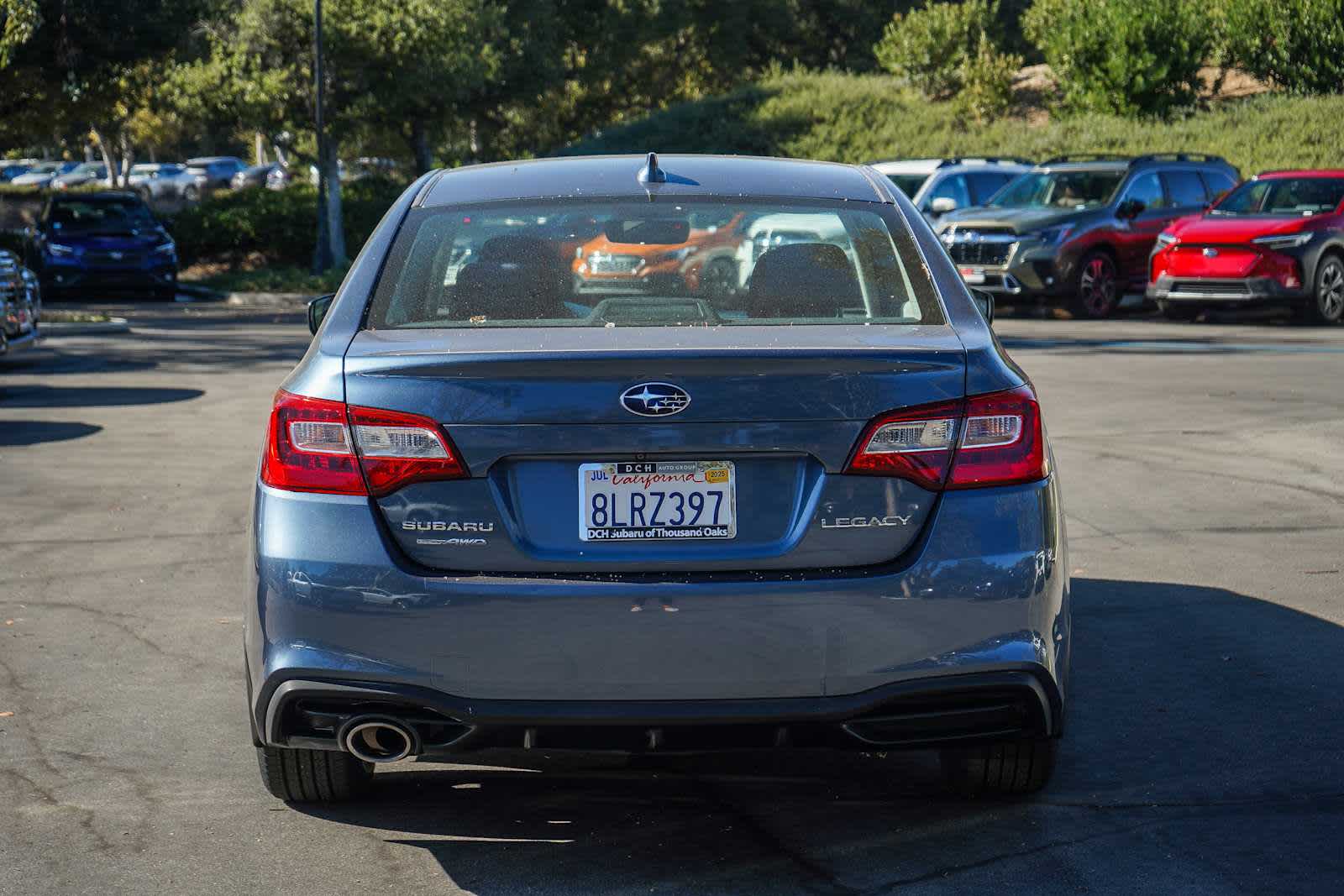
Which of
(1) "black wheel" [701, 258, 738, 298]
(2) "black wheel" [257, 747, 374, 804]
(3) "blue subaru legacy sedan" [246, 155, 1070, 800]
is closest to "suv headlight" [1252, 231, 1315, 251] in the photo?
(1) "black wheel" [701, 258, 738, 298]

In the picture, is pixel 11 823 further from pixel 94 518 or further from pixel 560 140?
pixel 560 140

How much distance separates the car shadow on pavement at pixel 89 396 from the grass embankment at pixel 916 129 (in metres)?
26.8

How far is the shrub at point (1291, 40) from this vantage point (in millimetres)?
40062

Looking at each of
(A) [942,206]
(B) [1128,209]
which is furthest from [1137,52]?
(B) [1128,209]

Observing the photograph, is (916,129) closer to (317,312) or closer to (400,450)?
(317,312)

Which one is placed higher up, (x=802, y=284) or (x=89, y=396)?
(x=802, y=284)

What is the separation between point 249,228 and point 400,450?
105 ft

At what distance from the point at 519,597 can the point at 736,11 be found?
205 ft

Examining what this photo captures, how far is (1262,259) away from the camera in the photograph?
2120 cm

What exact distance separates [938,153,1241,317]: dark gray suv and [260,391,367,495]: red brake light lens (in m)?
19.0

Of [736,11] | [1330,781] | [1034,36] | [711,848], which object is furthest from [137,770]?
[736,11]

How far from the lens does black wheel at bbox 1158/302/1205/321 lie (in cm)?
2283

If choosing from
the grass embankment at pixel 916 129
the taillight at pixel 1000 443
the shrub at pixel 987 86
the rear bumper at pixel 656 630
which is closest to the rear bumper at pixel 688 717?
the rear bumper at pixel 656 630

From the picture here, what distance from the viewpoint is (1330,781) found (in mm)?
4895
